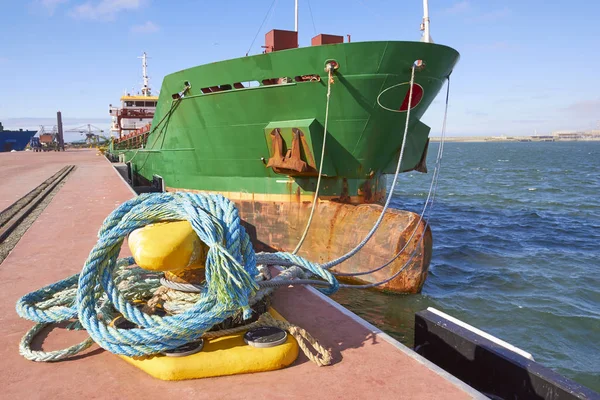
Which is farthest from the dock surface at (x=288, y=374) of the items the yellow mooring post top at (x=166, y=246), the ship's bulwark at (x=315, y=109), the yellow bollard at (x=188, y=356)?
the ship's bulwark at (x=315, y=109)

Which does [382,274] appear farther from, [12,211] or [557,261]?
[12,211]

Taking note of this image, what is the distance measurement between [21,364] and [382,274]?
5.62 metres

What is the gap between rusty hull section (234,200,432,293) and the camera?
711 centimetres

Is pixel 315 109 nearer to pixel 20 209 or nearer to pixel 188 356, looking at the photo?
pixel 20 209

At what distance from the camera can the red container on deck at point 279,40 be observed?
9469 millimetres

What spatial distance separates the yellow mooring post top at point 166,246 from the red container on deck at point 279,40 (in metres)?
7.63

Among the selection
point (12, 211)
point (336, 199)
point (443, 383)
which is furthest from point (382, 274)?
point (12, 211)

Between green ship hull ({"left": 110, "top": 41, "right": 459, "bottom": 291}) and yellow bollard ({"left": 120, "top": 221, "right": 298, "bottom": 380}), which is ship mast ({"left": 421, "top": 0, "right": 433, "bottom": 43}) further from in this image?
yellow bollard ({"left": 120, "top": 221, "right": 298, "bottom": 380})

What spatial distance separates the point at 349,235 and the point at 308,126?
220 centimetres

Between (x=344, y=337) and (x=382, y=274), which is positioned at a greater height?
(x=344, y=337)

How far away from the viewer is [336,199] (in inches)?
352

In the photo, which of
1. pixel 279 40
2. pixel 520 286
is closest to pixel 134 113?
pixel 279 40

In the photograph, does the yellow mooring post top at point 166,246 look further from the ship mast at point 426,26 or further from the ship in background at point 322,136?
the ship mast at point 426,26

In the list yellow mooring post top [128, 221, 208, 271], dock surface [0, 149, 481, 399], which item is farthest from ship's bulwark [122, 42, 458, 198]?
yellow mooring post top [128, 221, 208, 271]
